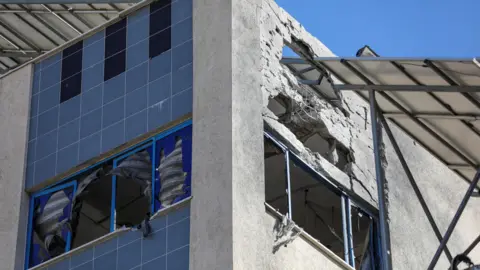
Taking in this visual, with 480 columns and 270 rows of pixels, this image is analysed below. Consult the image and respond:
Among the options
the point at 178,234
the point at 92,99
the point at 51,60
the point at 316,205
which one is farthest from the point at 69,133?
the point at 316,205

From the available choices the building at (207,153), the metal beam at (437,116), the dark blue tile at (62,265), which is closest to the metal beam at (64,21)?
the building at (207,153)

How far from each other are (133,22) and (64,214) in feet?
12.8

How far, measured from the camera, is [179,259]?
20.0 meters

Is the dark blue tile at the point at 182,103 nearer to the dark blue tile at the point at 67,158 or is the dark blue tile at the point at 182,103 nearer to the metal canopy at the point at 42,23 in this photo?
the dark blue tile at the point at 67,158

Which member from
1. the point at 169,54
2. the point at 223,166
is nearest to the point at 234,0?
the point at 169,54

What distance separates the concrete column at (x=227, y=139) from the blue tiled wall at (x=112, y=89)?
20.5 inches

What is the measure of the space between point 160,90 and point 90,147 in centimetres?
183

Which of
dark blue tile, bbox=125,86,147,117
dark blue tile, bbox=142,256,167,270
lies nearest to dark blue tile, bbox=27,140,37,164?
dark blue tile, bbox=125,86,147,117

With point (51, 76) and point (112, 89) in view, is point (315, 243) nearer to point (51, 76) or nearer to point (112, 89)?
point (112, 89)

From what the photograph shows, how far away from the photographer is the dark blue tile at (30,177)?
77.2 ft

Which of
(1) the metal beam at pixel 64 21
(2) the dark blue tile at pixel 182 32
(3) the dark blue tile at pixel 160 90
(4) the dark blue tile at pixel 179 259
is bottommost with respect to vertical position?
(4) the dark blue tile at pixel 179 259

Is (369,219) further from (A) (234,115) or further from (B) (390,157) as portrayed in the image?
(A) (234,115)

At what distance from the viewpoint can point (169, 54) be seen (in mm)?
22266

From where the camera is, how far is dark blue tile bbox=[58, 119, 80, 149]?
2305 centimetres
